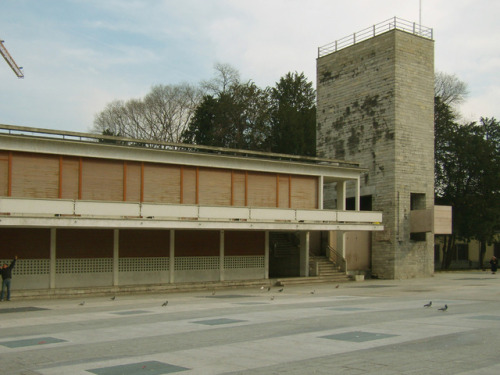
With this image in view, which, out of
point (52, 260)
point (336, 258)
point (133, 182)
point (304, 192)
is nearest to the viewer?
Answer: point (52, 260)

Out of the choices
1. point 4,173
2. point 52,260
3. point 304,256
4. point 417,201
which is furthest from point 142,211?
point 417,201

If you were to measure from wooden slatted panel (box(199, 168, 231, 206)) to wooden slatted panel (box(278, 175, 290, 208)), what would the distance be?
3481 mm

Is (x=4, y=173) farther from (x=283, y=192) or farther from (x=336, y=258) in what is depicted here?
(x=336, y=258)

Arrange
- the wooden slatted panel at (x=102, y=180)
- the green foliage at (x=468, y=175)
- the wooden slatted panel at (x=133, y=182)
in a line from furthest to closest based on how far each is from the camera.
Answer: the green foliage at (x=468, y=175), the wooden slatted panel at (x=133, y=182), the wooden slatted panel at (x=102, y=180)

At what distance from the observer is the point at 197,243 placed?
30000 millimetres

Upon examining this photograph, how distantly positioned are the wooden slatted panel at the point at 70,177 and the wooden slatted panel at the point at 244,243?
8.74m

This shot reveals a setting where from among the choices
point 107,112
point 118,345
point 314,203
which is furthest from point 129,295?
point 107,112

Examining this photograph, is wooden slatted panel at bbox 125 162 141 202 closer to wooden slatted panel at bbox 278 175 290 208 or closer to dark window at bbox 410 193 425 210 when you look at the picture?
wooden slatted panel at bbox 278 175 290 208

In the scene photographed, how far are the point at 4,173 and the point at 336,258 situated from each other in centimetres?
2035

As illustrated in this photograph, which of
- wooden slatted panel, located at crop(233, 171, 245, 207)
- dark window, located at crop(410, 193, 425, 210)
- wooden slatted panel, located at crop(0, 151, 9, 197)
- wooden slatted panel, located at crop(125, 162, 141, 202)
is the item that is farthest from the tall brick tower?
wooden slatted panel, located at crop(0, 151, 9, 197)

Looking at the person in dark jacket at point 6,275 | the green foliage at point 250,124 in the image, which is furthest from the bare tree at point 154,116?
the person in dark jacket at point 6,275

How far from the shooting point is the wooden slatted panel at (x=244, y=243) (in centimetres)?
3125

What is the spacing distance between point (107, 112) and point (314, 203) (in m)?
37.4

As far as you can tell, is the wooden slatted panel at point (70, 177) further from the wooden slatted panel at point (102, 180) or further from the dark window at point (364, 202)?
the dark window at point (364, 202)
